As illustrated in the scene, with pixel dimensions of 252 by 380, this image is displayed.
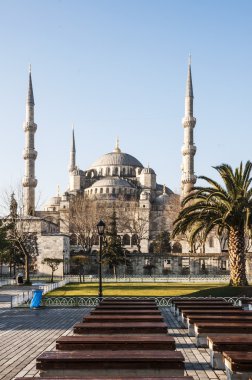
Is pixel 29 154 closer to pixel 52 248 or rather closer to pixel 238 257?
pixel 52 248

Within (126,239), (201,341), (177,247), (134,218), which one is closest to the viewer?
(201,341)

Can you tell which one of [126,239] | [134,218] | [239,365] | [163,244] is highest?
[134,218]

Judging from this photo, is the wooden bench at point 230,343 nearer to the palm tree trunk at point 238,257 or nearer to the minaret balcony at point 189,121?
the palm tree trunk at point 238,257

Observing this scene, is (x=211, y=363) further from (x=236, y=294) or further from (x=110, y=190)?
(x=110, y=190)

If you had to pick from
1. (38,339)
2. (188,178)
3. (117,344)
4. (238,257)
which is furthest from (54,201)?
(117,344)

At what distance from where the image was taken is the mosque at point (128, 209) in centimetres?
5378

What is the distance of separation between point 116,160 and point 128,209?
964 inches

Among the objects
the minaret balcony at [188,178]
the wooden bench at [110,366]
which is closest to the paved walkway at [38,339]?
the wooden bench at [110,366]

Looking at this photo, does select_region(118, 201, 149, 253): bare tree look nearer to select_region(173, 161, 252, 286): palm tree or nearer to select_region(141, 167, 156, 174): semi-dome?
select_region(141, 167, 156, 174): semi-dome

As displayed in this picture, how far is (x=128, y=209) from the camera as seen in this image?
85562mm

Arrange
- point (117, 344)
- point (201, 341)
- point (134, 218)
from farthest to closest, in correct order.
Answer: point (134, 218) → point (201, 341) → point (117, 344)

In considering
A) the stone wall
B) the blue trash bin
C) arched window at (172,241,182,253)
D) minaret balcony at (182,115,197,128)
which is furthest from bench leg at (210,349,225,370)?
arched window at (172,241,182,253)

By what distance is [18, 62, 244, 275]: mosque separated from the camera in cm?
5378

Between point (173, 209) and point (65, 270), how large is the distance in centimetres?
2878
